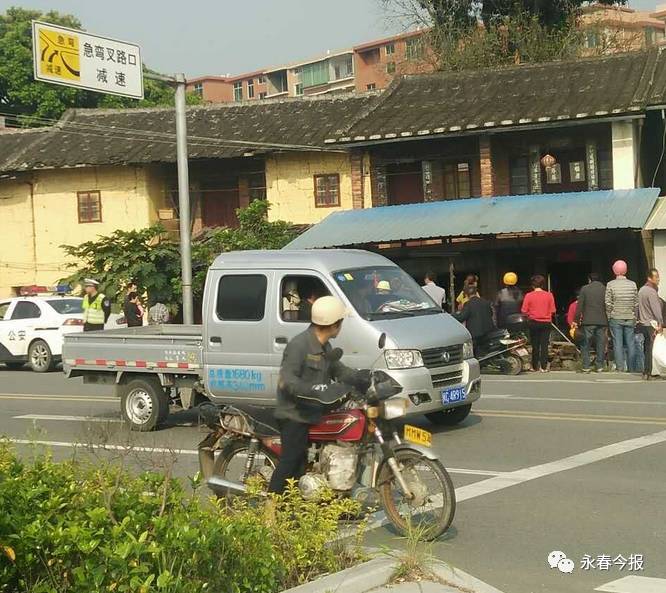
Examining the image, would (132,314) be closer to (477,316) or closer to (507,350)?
(477,316)

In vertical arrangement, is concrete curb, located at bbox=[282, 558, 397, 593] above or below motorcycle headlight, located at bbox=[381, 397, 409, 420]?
below

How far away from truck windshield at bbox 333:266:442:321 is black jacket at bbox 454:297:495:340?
592 centimetres

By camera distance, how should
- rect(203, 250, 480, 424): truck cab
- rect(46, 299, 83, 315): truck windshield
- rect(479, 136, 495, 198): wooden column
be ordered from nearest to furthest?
rect(203, 250, 480, 424): truck cab, rect(46, 299, 83, 315): truck windshield, rect(479, 136, 495, 198): wooden column

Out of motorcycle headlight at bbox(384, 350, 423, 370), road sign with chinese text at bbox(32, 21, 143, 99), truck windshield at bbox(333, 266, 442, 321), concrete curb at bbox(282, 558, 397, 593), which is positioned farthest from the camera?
road sign with chinese text at bbox(32, 21, 143, 99)

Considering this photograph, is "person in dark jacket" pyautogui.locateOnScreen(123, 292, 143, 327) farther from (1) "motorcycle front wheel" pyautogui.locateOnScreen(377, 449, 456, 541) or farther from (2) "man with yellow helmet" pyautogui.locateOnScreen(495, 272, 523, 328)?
(1) "motorcycle front wheel" pyautogui.locateOnScreen(377, 449, 456, 541)

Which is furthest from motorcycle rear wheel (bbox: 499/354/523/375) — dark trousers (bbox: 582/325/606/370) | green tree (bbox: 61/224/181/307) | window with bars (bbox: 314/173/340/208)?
window with bars (bbox: 314/173/340/208)

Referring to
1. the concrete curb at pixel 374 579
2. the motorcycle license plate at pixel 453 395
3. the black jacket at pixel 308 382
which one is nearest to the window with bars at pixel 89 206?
the motorcycle license plate at pixel 453 395

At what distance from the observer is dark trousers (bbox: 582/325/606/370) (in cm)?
1934

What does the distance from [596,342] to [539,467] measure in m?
9.75

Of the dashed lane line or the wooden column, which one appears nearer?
the dashed lane line

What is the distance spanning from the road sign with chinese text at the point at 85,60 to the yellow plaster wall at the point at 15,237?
17.3m

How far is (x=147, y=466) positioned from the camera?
7.37 meters

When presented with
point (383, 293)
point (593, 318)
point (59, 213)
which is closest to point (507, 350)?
point (593, 318)

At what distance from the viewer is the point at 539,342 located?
2005 centimetres
